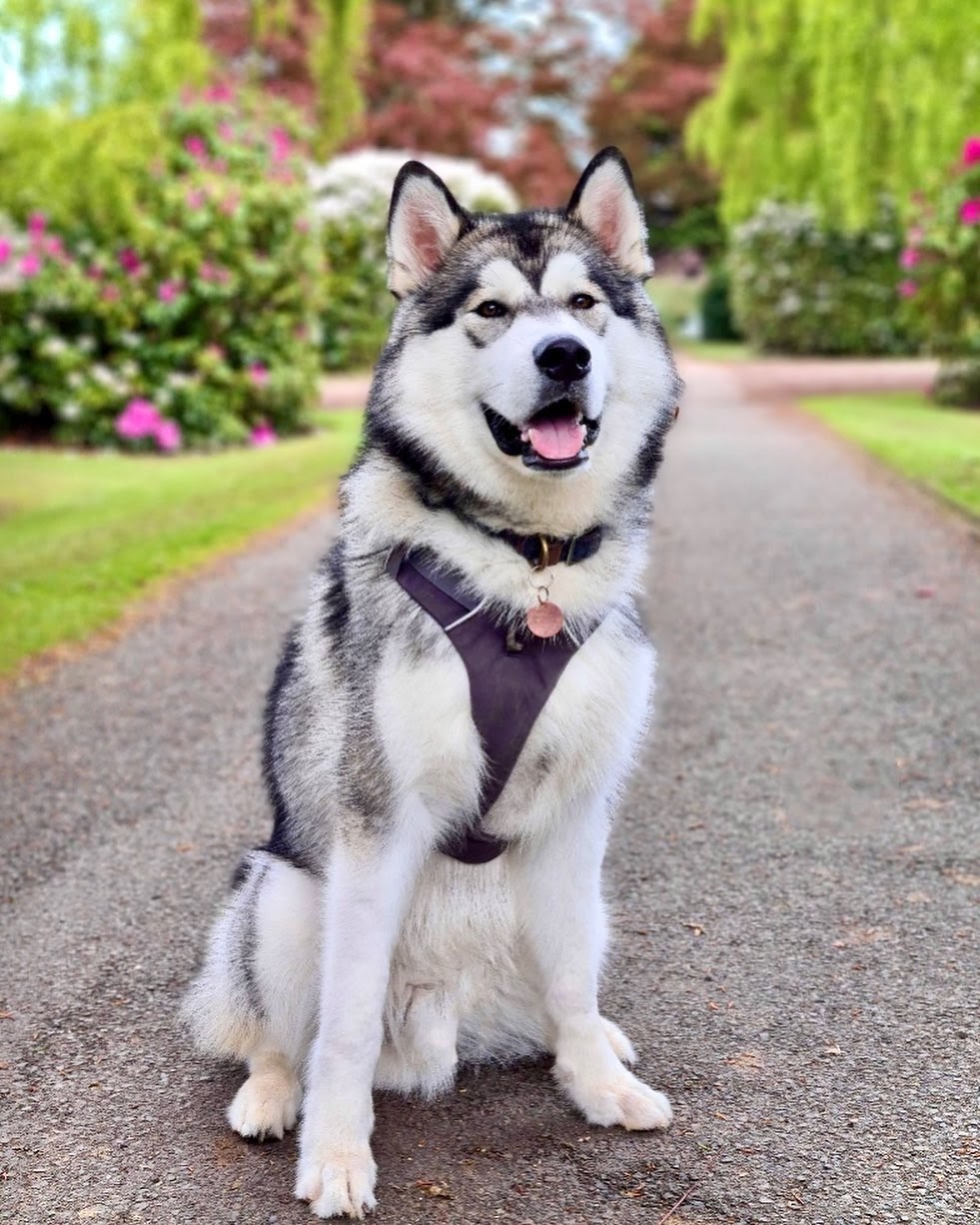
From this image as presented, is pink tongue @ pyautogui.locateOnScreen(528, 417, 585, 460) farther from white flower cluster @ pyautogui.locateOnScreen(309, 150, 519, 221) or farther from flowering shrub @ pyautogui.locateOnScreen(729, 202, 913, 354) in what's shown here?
flowering shrub @ pyautogui.locateOnScreen(729, 202, 913, 354)

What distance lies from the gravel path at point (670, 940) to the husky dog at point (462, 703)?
0.54ft

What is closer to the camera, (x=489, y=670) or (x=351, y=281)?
(x=489, y=670)

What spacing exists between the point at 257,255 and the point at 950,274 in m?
8.44

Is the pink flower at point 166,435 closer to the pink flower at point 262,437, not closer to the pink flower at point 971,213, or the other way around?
the pink flower at point 262,437

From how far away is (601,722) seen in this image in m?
3.05

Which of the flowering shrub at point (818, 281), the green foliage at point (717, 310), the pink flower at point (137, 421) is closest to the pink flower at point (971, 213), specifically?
the pink flower at point (137, 421)

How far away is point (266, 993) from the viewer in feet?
10.4

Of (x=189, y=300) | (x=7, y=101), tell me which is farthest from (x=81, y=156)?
(x=189, y=300)

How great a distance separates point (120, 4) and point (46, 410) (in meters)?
5.24

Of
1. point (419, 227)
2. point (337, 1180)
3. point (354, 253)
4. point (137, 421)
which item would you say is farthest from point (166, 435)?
point (337, 1180)

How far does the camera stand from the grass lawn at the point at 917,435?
12016 mm

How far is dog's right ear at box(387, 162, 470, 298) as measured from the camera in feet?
10.3

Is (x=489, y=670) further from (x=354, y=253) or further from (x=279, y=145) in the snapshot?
(x=354, y=253)

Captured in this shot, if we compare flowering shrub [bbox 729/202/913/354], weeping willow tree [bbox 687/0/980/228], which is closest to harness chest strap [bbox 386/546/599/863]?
weeping willow tree [bbox 687/0/980/228]
